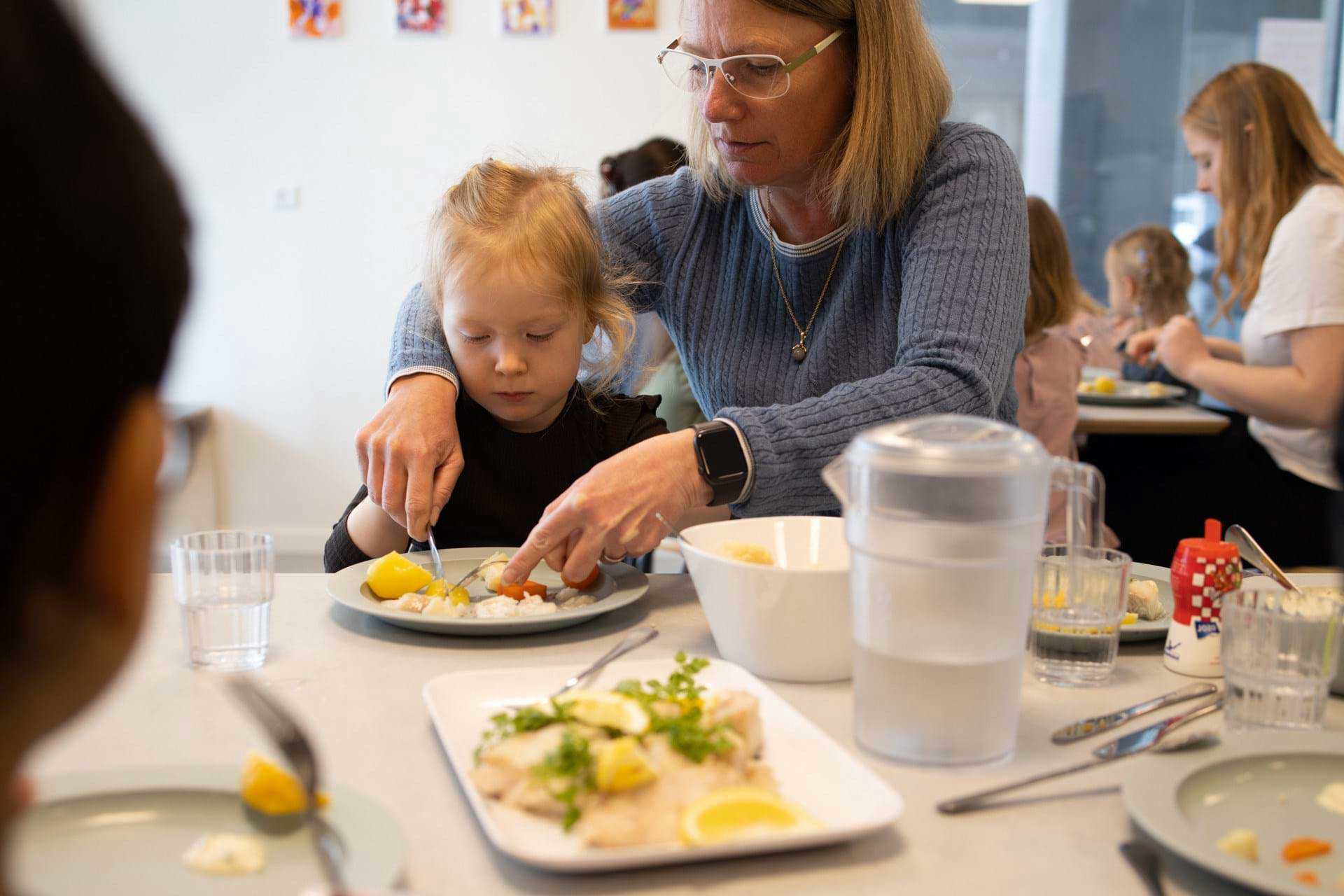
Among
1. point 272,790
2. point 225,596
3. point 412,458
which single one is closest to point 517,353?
point 412,458

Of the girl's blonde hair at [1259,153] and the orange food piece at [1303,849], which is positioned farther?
the girl's blonde hair at [1259,153]

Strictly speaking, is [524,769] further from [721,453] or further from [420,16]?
[420,16]

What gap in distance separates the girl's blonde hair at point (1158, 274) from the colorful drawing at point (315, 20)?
3080mm

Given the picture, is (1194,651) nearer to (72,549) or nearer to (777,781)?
(777,781)

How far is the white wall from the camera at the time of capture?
456 cm

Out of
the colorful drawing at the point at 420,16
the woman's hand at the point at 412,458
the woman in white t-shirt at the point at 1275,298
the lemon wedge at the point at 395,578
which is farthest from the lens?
the colorful drawing at the point at 420,16

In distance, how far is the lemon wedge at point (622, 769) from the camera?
0.69 metres

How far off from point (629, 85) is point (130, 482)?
446cm

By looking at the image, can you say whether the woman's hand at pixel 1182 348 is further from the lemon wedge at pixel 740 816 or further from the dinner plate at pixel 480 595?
the lemon wedge at pixel 740 816

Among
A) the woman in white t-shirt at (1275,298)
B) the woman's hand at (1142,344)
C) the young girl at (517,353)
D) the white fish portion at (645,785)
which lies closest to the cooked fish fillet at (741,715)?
the white fish portion at (645,785)

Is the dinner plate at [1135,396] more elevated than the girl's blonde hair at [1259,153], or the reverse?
the girl's blonde hair at [1259,153]

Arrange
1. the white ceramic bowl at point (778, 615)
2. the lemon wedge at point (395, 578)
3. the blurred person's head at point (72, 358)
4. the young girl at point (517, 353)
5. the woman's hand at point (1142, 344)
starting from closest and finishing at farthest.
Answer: the blurred person's head at point (72, 358)
the white ceramic bowl at point (778, 615)
the lemon wedge at point (395, 578)
the young girl at point (517, 353)
the woman's hand at point (1142, 344)

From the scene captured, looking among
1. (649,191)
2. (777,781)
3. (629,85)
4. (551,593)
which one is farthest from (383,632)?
(629,85)

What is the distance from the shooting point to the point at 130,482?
0.39 metres
